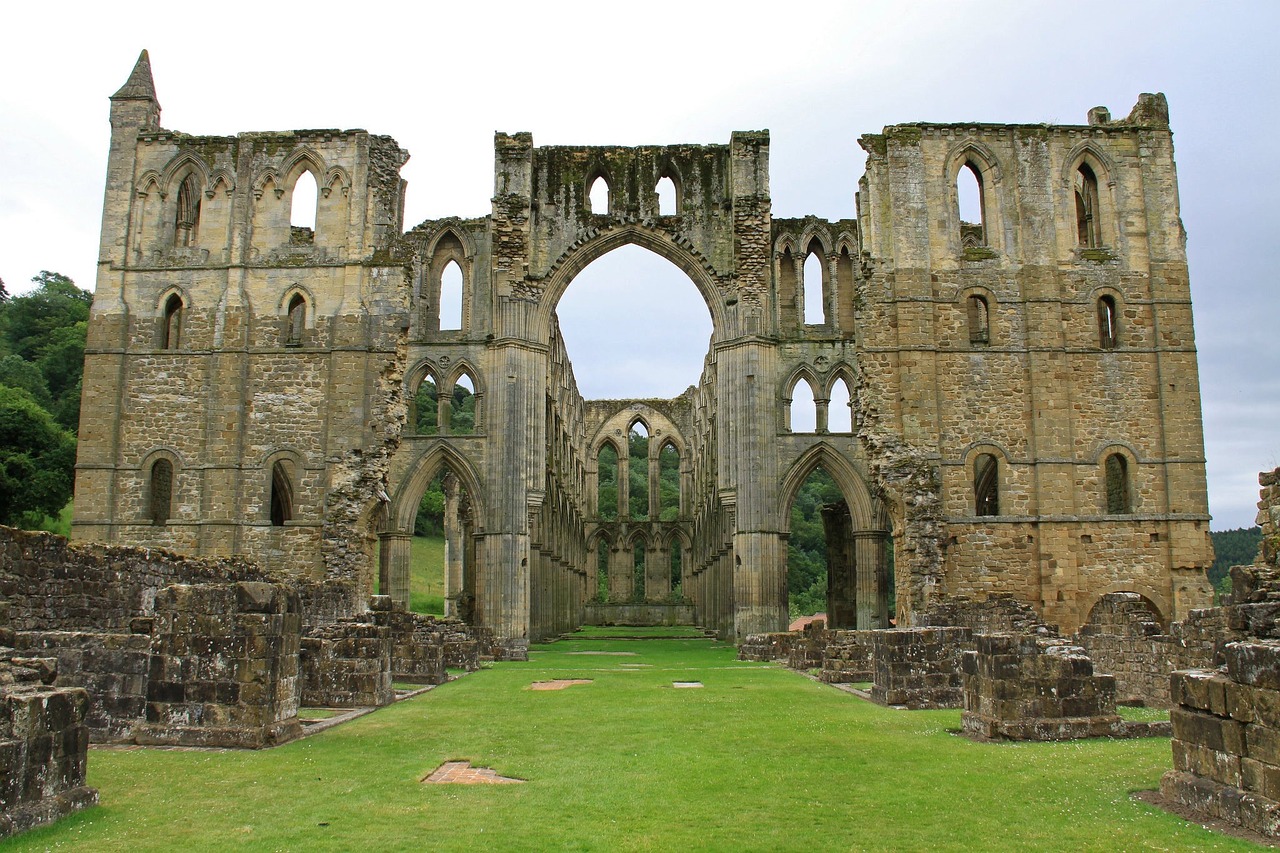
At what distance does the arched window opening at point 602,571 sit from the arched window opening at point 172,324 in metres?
28.4

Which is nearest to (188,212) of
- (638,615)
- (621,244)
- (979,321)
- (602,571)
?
(621,244)

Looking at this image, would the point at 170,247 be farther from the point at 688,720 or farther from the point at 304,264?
the point at 688,720

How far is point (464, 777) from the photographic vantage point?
26.0ft

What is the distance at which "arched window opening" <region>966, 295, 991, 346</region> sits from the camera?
2508cm

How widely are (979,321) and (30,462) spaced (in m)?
28.1

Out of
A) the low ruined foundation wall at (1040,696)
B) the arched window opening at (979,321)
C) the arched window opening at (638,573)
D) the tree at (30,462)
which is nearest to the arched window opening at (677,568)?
the arched window opening at (638,573)

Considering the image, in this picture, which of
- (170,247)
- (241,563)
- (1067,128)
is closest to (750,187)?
(1067,128)

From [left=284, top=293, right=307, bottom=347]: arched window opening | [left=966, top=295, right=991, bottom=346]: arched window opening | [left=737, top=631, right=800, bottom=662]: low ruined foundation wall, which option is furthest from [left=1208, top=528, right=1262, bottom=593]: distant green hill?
[left=284, top=293, right=307, bottom=347]: arched window opening

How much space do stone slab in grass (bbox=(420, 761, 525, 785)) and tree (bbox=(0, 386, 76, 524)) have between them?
2915 cm

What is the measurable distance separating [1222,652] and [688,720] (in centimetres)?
585

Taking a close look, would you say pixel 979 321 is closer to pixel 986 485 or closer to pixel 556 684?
pixel 986 485

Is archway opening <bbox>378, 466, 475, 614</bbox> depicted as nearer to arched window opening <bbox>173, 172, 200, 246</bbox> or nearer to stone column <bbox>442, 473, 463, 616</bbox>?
stone column <bbox>442, 473, 463, 616</bbox>

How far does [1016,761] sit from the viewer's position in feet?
→ 27.2

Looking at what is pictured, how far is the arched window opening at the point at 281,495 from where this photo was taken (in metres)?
26.5
